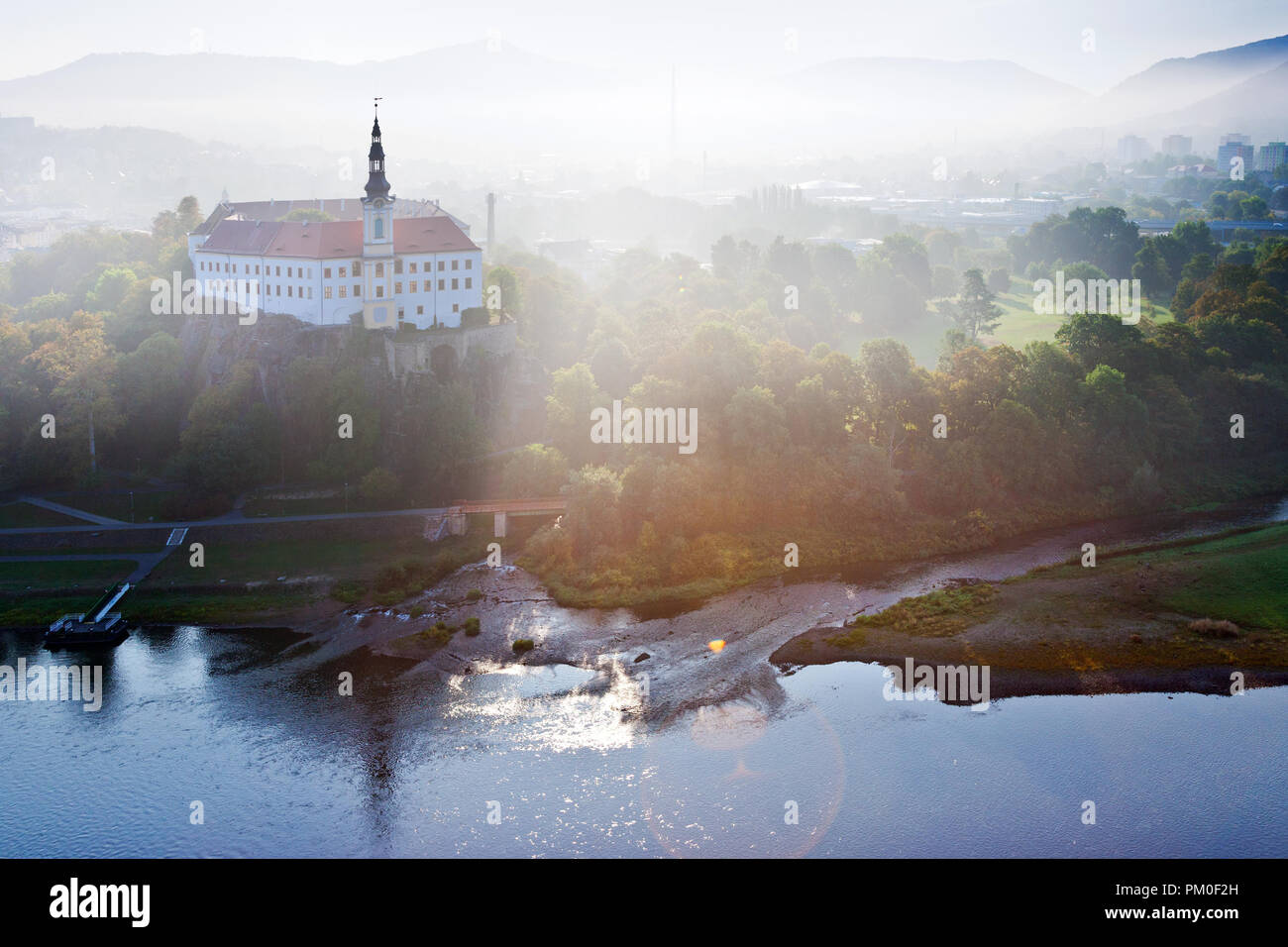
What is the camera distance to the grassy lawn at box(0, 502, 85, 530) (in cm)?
5353

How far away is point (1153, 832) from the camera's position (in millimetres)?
33000

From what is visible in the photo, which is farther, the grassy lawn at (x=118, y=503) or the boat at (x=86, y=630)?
the grassy lawn at (x=118, y=503)

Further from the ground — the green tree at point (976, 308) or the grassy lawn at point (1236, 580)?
the green tree at point (976, 308)

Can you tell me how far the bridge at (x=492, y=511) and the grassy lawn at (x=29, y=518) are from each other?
654 inches

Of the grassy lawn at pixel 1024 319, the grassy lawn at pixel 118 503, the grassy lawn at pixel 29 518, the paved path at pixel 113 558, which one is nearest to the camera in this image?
the paved path at pixel 113 558

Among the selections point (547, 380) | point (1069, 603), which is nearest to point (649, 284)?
point (547, 380)

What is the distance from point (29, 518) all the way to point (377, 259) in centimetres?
2191

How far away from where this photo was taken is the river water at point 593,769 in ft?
107

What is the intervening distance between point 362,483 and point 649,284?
1876 inches

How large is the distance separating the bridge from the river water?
11.6 m

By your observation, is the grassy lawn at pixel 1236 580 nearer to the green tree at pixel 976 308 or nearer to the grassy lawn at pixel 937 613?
the grassy lawn at pixel 937 613

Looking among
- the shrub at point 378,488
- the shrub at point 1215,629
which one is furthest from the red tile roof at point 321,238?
the shrub at point 1215,629

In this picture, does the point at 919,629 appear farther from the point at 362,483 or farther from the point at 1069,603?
the point at 362,483

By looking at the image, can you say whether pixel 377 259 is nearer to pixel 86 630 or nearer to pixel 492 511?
pixel 492 511
